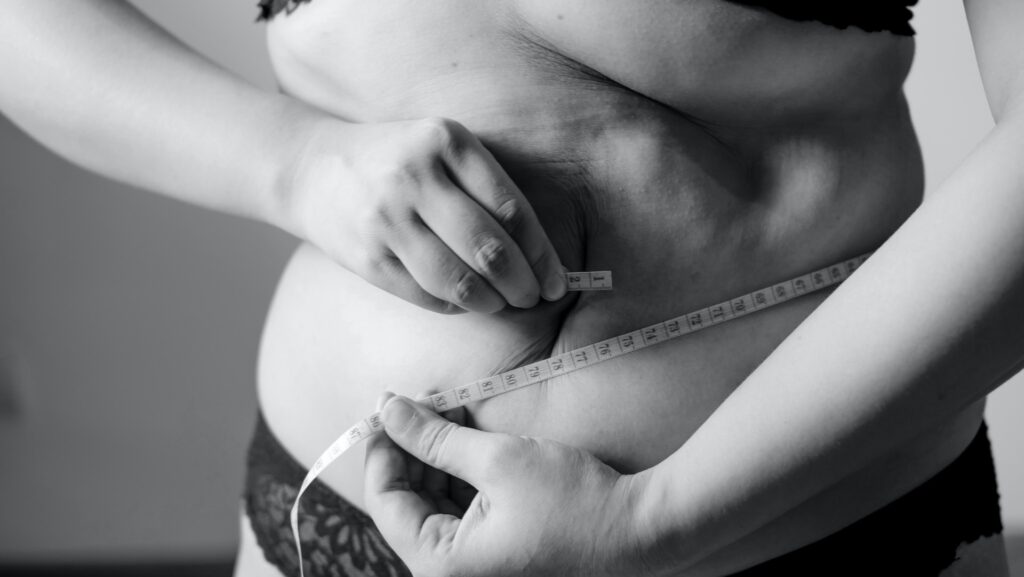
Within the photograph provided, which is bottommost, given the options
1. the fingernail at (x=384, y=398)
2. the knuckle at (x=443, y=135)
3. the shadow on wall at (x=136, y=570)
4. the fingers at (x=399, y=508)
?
the shadow on wall at (x=136, y=570)

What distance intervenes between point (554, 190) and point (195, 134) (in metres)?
0.34

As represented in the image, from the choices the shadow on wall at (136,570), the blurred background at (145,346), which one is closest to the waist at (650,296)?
the blurred background at (145,346)

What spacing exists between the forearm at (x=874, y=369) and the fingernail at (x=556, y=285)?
17 cm

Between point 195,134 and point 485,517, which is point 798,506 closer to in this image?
point 485,517

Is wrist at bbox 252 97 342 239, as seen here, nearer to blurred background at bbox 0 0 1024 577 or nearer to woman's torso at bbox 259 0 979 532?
woman's torso at bbox 259 0 979 532

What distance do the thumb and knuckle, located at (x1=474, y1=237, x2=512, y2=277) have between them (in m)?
0.15

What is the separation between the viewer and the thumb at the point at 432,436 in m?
0.78

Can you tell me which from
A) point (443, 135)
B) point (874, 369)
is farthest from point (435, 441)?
point (874, 369)

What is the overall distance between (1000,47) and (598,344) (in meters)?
0.42

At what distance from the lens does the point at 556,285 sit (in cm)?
78

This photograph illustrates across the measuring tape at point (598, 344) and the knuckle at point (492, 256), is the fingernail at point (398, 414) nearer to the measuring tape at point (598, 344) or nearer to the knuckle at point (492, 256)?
the measuring tape at point (598, 344)

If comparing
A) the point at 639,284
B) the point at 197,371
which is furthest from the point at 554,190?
the point at 197,371

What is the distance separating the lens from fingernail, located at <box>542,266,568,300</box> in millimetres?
779

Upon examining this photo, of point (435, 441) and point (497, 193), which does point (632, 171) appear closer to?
point (497, 193)
